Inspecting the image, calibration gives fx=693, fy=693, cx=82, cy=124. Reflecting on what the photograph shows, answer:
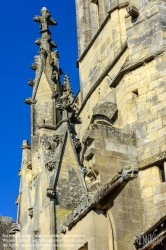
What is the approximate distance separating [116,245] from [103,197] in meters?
1.16

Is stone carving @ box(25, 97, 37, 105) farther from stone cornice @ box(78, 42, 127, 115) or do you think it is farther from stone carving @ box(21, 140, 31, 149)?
stone cornice @ box(78, 42, 127, 115)

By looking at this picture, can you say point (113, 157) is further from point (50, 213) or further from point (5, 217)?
point (5, 217)

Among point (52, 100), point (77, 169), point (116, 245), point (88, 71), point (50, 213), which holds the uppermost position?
point (88, 71)

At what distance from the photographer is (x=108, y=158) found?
46.3ft

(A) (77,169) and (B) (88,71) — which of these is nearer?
(A) (77,169)

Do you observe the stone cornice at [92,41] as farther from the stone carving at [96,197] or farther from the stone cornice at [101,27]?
the stone carving at [96,197]

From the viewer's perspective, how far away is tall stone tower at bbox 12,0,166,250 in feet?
41.3

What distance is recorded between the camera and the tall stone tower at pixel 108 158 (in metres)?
12.6

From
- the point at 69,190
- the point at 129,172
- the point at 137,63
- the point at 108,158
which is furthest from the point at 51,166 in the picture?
the point at 129,172

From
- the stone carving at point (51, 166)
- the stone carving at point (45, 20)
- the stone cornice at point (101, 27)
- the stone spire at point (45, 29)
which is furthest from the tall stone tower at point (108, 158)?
the stone carving at point (45, 20)

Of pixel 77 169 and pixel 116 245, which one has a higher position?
pixel 77 169

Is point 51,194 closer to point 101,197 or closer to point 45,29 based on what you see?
point 101,197

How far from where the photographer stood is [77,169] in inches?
575

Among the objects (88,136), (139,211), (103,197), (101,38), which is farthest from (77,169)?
(101,38)
